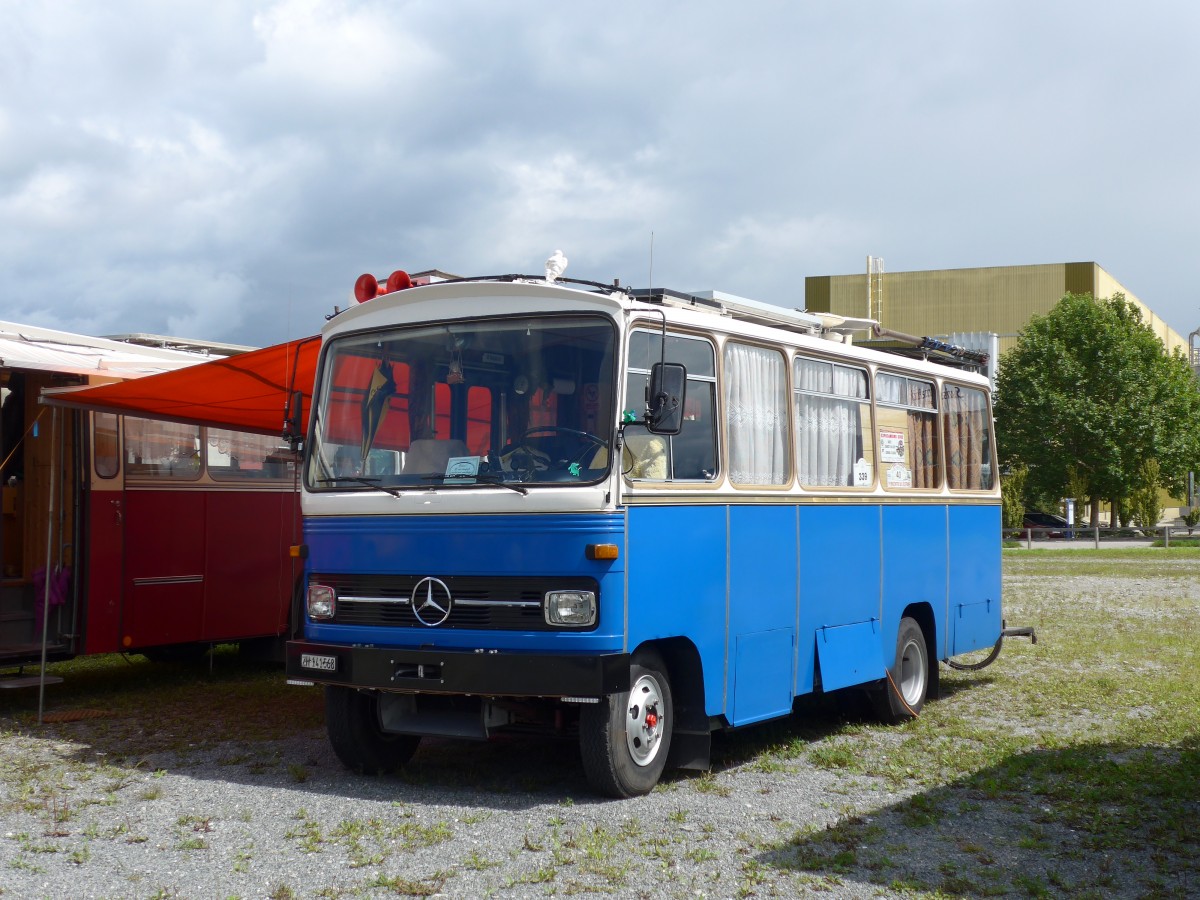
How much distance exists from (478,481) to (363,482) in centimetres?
85

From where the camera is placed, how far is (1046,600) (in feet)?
78.5

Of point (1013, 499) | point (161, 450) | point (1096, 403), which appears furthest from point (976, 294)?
point (161, 450)

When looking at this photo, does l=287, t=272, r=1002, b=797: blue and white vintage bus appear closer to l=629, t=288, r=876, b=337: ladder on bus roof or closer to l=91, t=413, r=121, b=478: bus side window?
l=629, t=288, r=876, b=337: ladder on bus roof

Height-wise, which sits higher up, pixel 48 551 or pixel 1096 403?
pixel 1096 403

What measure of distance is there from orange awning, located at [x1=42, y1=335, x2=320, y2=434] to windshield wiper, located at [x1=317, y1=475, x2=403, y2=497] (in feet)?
5.80

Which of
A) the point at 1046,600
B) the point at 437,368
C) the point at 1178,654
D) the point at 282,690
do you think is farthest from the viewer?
the point at 1046,600

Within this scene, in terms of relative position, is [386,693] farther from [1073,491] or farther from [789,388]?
[1073,491]

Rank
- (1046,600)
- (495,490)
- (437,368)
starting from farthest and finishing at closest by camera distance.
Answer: (1046,600) → (437,368) → (495,490)

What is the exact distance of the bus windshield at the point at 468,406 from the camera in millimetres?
7895

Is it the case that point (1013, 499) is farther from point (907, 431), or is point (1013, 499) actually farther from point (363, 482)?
point (363, 482)

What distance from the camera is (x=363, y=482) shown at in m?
8.47

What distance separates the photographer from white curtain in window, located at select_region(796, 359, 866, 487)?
9844 millimetres

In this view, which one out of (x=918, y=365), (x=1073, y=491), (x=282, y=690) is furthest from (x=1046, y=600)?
(x=1073, y=491)

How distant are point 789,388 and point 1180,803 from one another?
11.7 feet
